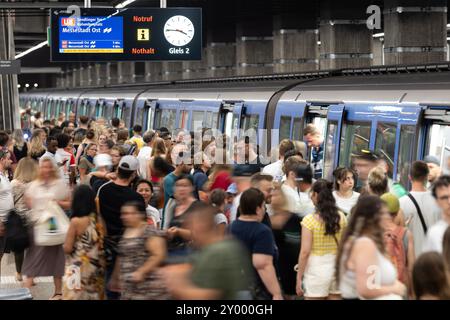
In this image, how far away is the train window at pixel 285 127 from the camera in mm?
18109

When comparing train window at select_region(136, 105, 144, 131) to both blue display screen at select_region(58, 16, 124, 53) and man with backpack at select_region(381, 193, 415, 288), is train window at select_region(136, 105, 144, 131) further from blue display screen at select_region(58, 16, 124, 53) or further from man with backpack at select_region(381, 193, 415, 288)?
man with backpack at select_region(381, 193, 415, 288)

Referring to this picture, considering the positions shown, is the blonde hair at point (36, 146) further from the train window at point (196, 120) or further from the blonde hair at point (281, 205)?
the train window at point (196, 120)

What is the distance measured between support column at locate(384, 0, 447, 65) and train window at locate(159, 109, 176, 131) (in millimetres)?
6031

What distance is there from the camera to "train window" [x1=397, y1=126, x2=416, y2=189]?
1294cm

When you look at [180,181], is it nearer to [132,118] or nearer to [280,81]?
[280,81]

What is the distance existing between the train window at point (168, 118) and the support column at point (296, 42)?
5031 millimetres

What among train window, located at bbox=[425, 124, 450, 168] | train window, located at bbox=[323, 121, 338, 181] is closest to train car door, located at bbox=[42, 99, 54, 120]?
train window, located at bbox=[323, 121, 338, 181]

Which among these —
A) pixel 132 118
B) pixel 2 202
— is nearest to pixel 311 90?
pixel 2 202

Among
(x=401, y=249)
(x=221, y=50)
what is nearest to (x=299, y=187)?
(x=401, y=249)

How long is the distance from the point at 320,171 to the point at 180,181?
6.92 meters

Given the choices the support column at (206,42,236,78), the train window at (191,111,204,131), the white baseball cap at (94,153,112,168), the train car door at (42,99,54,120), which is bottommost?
the train car door at (42,99,54,120)

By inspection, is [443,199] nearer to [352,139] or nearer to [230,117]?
[352,139]

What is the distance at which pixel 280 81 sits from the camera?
21391 mm

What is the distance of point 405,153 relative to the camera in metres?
13.1
